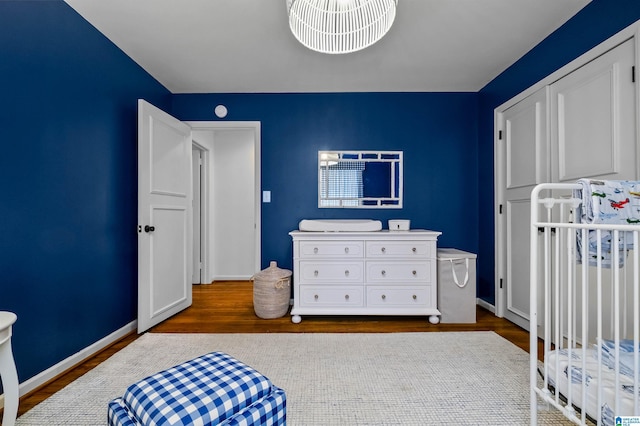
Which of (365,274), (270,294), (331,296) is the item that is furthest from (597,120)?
(270,294)

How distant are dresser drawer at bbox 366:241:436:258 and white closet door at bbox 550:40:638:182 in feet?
3.67

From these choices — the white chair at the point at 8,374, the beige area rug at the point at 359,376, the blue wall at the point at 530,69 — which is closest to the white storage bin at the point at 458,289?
the beige area rug at the point at 359,376

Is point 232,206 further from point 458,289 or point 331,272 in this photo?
point 458,289

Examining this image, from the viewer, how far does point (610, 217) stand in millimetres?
1133

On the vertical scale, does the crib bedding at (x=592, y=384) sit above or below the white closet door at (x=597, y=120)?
below

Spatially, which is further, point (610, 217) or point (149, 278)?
point (149, 278)

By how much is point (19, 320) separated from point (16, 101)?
1177 millimetres

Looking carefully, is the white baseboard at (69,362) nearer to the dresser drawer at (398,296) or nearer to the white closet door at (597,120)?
the dresser drawer at (398,296)

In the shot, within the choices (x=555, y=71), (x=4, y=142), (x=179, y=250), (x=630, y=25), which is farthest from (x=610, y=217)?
(x=179, y=250)

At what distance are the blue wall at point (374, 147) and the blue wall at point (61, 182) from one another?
1.29m

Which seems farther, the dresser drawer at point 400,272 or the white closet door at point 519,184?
the dresser drawer at point 400,272

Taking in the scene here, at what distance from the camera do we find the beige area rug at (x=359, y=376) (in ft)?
4.80

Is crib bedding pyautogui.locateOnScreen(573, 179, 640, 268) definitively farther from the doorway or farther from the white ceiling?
the doorway

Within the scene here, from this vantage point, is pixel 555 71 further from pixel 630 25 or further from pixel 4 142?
pixel 4 142
